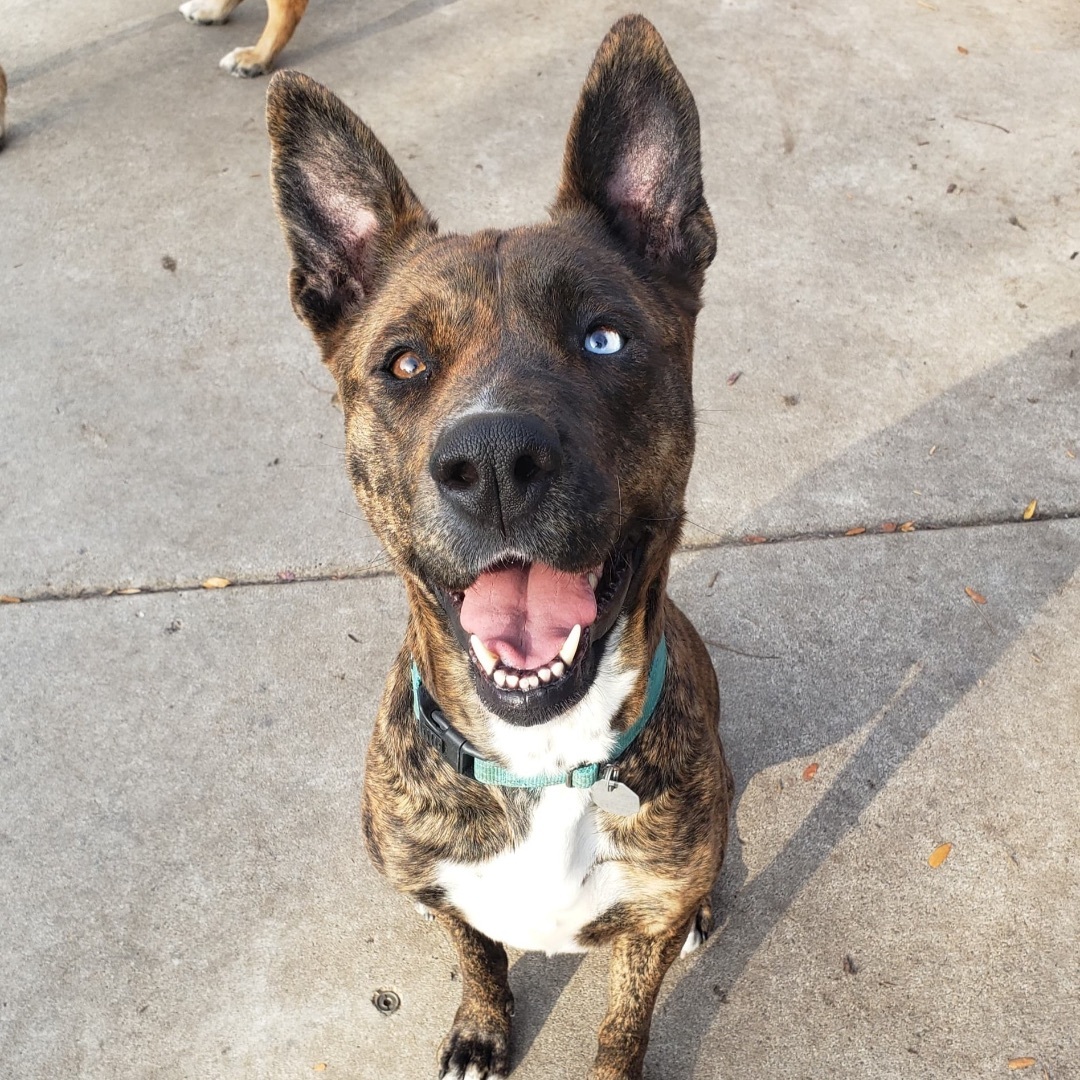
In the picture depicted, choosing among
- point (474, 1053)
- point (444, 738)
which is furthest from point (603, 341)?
point (474, 1053)

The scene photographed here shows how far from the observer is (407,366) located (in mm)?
2398

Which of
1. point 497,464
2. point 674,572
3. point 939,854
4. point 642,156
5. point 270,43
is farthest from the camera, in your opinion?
point 270,43

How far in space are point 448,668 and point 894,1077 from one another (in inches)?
62.7

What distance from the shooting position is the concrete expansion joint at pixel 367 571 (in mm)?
4020

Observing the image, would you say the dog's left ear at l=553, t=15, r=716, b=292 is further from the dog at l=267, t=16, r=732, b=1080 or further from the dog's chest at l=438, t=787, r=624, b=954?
the dog's chest at l=438, t=787, r=624, b=954

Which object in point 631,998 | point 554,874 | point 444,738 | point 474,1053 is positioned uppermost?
point 444,738

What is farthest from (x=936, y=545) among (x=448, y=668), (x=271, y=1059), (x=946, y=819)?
(x=271, y=1059)

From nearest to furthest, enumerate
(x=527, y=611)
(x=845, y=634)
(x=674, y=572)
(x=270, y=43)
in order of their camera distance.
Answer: (x=527, y=611) < (x=845, y=634) < (x=674, y=572) < (x=270, y=43)

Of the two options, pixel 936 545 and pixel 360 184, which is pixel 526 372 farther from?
pixel 936 545

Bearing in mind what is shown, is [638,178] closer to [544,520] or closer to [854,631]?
[544,520]

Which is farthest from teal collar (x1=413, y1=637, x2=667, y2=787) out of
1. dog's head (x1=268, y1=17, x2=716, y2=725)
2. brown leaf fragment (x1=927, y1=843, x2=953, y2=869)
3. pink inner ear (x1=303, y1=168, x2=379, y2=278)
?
brown leaf fragment (x1=927, y1=843, x2=953, y2=869)

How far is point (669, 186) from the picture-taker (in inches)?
101

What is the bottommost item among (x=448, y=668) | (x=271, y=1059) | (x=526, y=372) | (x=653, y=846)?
(x=271, y=1059)

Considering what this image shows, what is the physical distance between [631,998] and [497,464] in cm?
145
